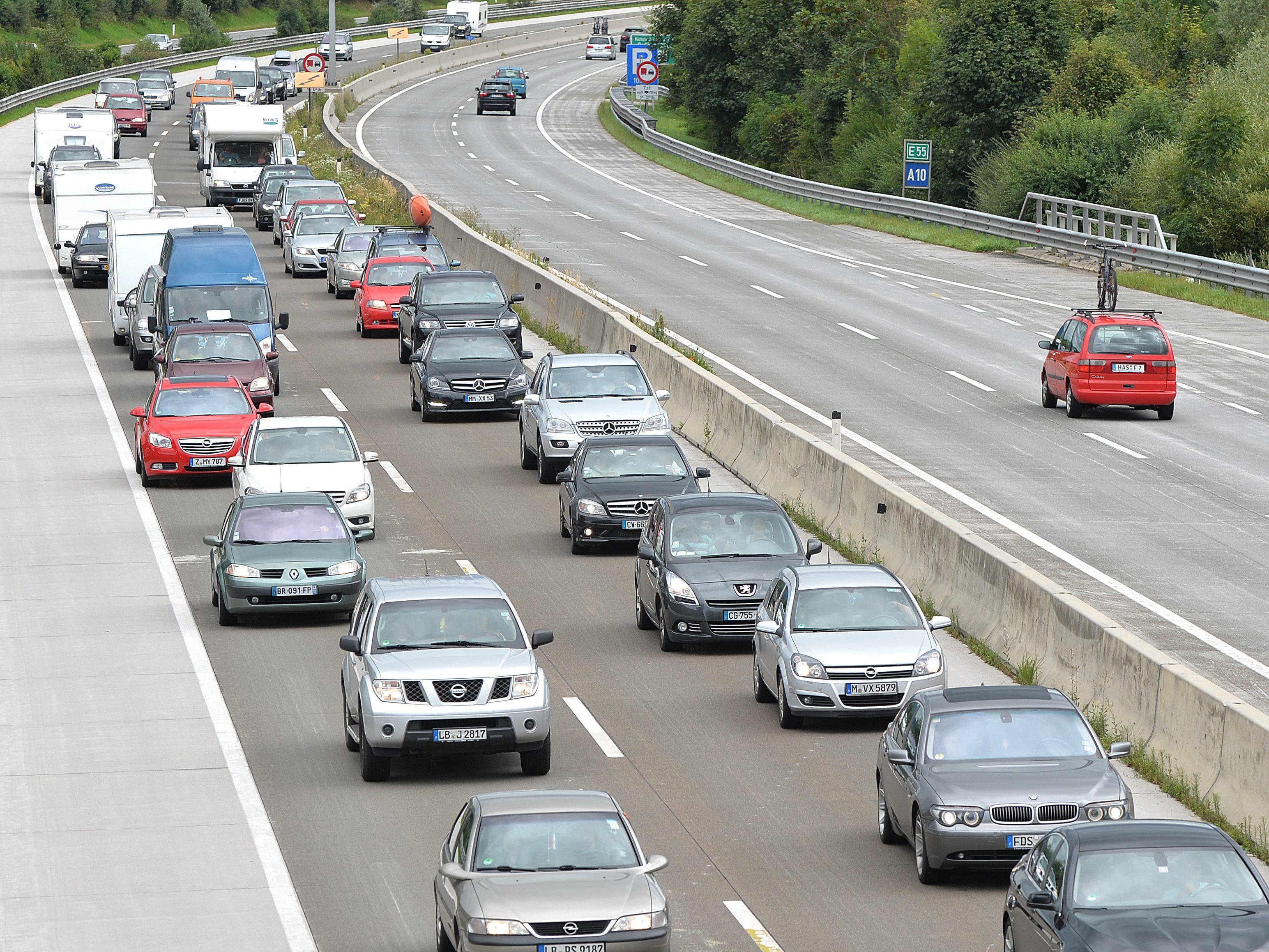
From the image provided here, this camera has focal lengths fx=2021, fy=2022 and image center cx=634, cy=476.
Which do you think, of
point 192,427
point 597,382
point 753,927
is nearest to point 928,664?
point 753,927

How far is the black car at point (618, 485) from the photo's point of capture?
82.4 feet

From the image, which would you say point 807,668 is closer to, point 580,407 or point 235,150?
point 580,407

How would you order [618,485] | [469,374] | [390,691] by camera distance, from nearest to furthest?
[390,691]
[618,485]
[469,374]

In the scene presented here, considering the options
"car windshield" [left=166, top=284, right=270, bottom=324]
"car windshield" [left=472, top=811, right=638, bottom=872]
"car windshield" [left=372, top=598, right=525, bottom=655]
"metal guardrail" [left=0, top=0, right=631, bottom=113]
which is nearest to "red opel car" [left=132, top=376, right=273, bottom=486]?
"car windshield" [left=166, top=284, right=270, bottom=324]

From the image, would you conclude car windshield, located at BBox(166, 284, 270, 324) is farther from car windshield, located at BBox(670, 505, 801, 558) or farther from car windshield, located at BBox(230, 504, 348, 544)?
car windshield, located at BBox(670, 505, 801, 558)

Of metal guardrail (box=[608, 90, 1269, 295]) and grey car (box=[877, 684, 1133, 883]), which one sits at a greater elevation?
grey car (box=[877, 684, 1133, 883])

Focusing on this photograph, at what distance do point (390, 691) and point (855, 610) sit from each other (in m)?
4.43

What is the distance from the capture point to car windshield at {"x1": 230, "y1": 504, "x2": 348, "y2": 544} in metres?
22.0

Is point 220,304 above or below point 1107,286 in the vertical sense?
above

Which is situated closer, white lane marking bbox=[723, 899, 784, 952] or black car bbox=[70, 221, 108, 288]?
white lane marking bbox=[723, 899, 784, 952]

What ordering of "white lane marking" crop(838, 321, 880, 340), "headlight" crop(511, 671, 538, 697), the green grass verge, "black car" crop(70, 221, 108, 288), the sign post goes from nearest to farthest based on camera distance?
"headlight" crop(511, 671, 538, 697) → "white lane marking" crop(838, 321, 880, 340) → "black car" crop(70, 221, 108, 288) → the green grass verge → the sign post

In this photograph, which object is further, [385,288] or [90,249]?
[90,249]

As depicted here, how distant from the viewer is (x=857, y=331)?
41.8 meters

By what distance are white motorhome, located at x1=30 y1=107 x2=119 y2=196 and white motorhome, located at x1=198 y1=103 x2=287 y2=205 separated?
25.5 ft
